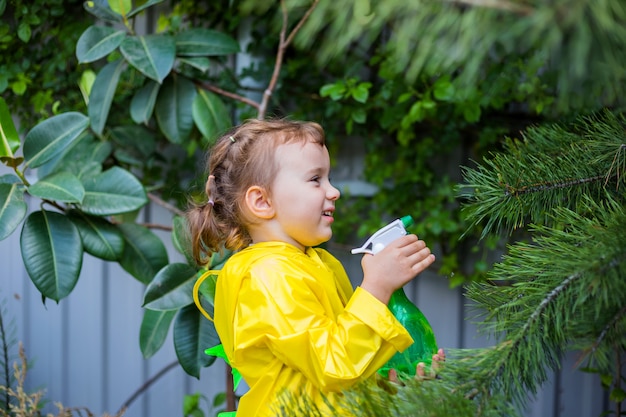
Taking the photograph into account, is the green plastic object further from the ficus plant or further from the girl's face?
the ficus plant

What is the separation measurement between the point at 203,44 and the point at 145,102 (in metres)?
0.26

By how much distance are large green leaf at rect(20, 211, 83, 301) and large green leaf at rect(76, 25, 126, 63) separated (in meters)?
0.47

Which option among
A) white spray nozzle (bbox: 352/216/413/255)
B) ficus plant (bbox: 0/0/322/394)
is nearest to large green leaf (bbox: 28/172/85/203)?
ficus plant (bbox: 0/0/322/394)

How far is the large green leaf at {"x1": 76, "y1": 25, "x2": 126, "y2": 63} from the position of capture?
1.94m

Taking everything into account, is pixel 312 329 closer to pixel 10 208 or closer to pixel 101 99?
pixel 10 208

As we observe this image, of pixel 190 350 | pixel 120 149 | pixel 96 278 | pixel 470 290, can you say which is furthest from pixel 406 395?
pixel 96 278

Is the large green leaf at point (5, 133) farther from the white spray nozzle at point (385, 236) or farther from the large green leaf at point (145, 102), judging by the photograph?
the white spray nozzle at point (385, 236)

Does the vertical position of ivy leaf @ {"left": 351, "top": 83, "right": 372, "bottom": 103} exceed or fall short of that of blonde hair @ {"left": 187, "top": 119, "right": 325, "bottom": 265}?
it exceeds it

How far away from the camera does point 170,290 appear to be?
69.9 inches

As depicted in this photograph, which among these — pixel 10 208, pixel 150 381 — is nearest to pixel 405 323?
pixel 10 208

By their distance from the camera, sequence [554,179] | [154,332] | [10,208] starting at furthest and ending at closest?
[154,332] → [10,208] → [554,179]

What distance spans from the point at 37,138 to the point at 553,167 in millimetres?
1466

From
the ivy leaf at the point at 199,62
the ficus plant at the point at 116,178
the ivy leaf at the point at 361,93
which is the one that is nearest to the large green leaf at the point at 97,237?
the ficus plant at the point at 116,178

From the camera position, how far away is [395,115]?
2146mm
